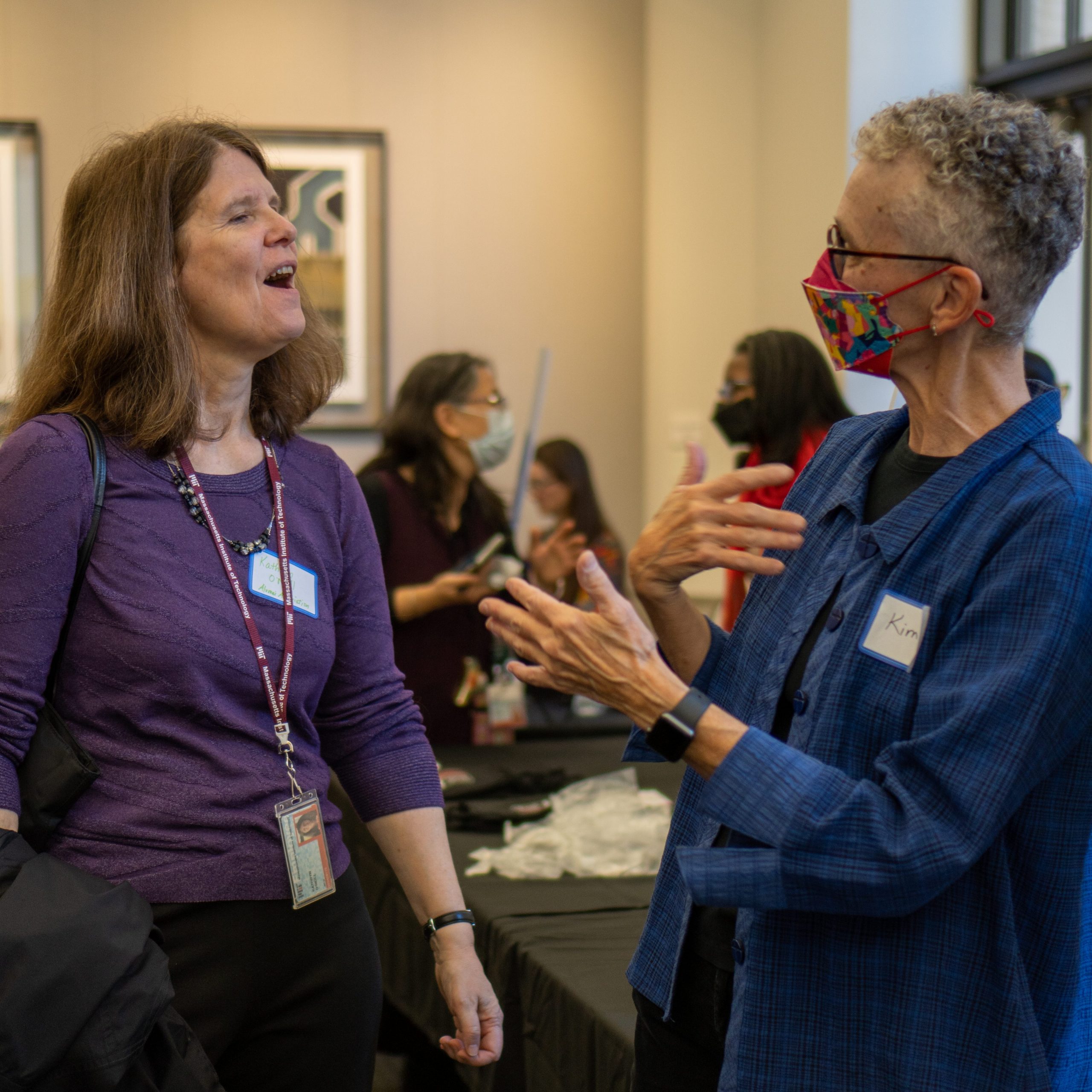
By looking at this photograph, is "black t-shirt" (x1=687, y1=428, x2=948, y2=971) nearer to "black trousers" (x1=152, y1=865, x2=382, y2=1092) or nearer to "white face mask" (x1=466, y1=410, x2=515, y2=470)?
"black trousers" (x1=152, y1=865, x2=382, y2=1092)

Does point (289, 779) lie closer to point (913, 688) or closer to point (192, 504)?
point (192, 504)

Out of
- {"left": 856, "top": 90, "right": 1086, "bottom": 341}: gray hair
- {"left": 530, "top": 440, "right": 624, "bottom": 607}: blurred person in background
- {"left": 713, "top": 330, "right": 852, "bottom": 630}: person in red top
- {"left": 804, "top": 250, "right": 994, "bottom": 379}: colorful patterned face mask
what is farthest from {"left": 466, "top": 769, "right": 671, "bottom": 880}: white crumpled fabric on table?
{"left": 530, "top": 440, "right": 624, "bottom": 607}: blurred person in background

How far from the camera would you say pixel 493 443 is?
3412 mm

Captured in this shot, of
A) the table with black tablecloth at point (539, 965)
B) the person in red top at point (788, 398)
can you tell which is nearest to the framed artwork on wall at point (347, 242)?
the person in red top at point (788, 398)

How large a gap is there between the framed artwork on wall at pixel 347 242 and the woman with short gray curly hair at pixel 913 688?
153 inches

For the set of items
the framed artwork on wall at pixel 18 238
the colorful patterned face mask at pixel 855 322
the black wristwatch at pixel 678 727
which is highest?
the framed artwork on wall at pixel 18 238

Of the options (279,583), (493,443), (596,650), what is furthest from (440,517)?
(596,650)

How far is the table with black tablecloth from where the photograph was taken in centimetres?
187

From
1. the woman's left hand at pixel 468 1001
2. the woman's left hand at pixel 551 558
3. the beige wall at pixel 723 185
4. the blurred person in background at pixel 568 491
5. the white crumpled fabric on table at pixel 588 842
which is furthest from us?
the blurred person in background at pixel 568 491

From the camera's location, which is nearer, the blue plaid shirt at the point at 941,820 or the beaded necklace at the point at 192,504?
the blue plaid shirt at the point at 941,820

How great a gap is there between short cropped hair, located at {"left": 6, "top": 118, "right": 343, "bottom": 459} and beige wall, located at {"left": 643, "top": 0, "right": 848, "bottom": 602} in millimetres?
2889

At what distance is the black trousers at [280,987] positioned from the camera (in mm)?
1313

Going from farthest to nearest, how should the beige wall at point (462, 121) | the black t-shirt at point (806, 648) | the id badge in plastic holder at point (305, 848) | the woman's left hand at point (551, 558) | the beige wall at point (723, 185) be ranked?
the beige wall at point (462, 121) → the beige wall at point (723, 185) → the woman's left hand at point (551, 558) → the id badge in plastic holder at point (305, 848) → the black t-shirt at point (806, 648)

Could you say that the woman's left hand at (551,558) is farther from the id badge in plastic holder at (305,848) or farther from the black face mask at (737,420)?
the id badge in plastic holder at (305,848)
